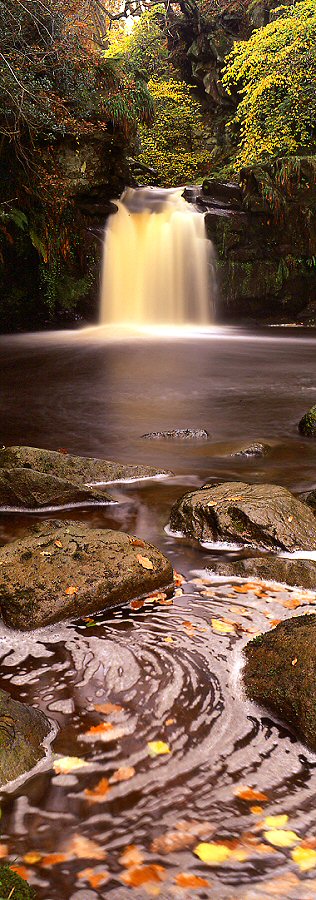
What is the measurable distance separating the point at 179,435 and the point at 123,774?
5.34 m

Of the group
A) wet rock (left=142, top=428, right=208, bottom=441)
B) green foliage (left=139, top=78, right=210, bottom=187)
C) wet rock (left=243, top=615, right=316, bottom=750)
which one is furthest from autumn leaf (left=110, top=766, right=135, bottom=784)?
green foliage (left=139, top=78, right=210, bottom=187)

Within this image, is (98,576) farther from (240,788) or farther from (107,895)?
(107,895)

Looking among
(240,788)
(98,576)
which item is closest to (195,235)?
(98,576)

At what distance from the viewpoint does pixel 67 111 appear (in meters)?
12.6

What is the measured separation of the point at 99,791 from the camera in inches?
80.8

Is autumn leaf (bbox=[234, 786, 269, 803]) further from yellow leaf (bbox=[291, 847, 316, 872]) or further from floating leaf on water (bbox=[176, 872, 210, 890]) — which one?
floating leaf on water (bbox=[176, 872, 210, 890])

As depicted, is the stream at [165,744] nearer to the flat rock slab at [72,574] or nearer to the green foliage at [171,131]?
the flat rock slab at [72,574]

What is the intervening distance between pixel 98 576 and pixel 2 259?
12.6 meters

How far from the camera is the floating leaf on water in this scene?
67.4 inches

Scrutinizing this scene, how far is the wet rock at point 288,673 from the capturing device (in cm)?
235

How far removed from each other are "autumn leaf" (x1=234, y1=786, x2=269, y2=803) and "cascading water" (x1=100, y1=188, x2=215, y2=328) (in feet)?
47.8

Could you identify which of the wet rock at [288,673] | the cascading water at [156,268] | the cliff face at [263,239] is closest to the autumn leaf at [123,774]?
the wet rock at [288,673]

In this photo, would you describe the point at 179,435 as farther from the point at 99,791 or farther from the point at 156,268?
the point at 156,268

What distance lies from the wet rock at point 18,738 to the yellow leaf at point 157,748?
37cm
